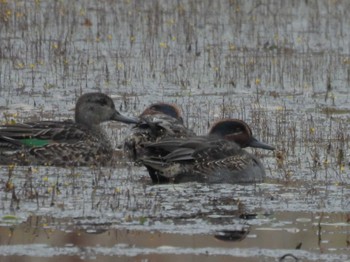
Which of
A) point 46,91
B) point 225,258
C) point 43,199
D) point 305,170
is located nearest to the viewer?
point 225,258

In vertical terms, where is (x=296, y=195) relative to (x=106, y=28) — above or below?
below

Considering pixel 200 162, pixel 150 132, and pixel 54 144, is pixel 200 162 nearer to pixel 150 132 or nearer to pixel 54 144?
pixel 150 132

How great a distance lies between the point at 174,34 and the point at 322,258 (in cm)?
1332

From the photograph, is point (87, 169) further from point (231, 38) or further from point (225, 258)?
point (231, 38)

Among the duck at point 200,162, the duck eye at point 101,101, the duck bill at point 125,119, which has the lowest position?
the duck at point 200,162

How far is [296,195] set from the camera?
40.6ft

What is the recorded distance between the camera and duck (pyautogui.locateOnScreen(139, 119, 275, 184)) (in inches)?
509

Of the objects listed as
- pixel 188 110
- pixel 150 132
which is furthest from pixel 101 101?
pixel 188 110

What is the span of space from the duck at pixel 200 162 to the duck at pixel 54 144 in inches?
43.7

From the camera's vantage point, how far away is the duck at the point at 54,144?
1387cm

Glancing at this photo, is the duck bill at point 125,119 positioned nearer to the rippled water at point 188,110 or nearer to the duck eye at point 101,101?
the duck eye at point 101,101

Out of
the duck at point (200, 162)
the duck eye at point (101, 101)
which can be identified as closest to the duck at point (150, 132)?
the duck eye at point (101, 101)

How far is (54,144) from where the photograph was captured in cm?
1424

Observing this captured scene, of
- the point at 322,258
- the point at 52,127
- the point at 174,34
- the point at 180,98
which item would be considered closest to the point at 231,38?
the point at 174,34
